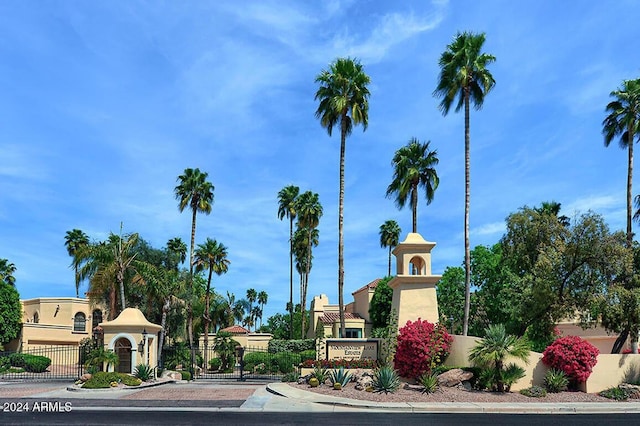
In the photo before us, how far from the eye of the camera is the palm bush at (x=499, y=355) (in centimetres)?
2362

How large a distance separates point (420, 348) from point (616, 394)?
7.73 meters

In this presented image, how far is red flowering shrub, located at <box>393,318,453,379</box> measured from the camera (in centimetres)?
2562

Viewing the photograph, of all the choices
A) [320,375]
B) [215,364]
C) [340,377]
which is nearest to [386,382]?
[340,377]

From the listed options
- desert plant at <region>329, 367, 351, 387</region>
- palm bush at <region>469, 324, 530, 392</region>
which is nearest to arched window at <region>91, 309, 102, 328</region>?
desert plant at <region>329, 367, 351, 387</region>

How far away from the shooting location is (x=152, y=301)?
1610 inches

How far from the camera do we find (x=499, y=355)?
76.9ft

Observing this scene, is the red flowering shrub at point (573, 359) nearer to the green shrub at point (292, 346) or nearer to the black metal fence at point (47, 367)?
the black metal fence at point (47, 367)

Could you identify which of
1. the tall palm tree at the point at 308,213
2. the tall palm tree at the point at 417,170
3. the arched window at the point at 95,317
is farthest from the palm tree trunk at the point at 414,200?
the arched window at the point at 95,317

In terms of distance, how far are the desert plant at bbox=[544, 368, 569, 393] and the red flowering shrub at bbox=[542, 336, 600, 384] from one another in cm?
33

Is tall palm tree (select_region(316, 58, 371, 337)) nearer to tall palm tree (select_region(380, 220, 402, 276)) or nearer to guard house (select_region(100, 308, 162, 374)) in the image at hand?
guard house (select_region(100, 308, 162, 374))

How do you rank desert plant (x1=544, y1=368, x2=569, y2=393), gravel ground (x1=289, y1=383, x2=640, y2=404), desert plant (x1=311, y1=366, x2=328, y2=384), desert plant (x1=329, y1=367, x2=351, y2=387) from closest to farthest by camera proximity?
gravel ground (x1=289, y1=383, x2=640, y2=404), desert plant (x1=544, y1=368, x2=569, y2=393), desert plant (x1=329, y1=367, x2=351, y2=387), desert plant (x1=311, y1=366, x2=328, y2=384)

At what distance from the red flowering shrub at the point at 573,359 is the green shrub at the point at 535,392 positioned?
5.13ft

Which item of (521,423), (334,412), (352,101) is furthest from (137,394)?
(352,101)

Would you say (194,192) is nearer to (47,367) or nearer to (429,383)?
(47,367)
